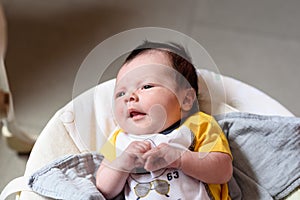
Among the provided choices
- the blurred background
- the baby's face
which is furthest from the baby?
the blurred background

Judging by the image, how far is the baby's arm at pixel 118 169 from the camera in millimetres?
821

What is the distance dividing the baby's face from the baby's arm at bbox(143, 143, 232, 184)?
4 centimetres

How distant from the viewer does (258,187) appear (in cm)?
92

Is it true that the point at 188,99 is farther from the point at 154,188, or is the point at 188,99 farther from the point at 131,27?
the point at 131,27

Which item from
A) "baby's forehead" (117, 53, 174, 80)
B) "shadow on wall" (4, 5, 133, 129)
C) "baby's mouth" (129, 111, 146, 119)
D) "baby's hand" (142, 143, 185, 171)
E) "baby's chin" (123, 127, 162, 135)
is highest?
"baby's forehead" (117, 53, 174, 80)

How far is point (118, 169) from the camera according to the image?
2.74 feet

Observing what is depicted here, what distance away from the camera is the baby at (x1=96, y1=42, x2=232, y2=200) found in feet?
2.73

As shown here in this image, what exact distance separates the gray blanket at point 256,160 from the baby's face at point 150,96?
103 mm

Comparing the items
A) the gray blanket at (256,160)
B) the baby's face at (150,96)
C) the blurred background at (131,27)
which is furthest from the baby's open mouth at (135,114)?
the blurred background at (131,27)

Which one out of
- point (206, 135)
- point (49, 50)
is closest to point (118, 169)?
point (206, 135)

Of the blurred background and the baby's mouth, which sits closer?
the baby's mouth

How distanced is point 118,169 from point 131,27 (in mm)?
813

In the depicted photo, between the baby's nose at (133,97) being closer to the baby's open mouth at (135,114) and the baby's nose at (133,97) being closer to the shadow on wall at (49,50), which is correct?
the baby's open mouth at (135,114)

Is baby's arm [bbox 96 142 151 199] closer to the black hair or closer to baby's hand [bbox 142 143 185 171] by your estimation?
baby's hand [bbox 142 143 185 171]
